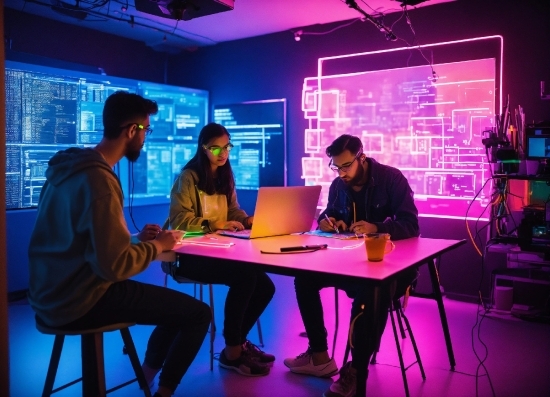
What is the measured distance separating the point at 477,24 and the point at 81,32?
13.3 ft

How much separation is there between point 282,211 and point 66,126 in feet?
9.73

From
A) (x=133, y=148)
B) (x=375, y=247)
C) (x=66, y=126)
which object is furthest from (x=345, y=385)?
(x=66, y=126)

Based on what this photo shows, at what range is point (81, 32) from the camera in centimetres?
558

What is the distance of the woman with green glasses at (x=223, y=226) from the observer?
2848mm

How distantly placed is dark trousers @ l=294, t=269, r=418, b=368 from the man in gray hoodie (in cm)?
65

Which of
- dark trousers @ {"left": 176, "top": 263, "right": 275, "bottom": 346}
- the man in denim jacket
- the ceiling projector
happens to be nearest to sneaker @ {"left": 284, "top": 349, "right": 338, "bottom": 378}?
the man in denim jacket

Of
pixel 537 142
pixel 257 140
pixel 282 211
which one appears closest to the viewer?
pixel 282 211

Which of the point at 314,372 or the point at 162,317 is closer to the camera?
the point at 162,317

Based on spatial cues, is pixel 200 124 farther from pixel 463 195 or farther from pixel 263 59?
pixel 463 195

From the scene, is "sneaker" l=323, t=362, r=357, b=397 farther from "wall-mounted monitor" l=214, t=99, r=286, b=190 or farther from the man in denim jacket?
"wall-mounted monitor" l=214, t=99, r=286, b=190

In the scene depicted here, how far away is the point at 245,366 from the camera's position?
9.52ft

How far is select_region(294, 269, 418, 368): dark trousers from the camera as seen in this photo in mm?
2068

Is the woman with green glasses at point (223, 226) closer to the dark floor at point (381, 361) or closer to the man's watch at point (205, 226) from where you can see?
the man's watch at point (205, 226)

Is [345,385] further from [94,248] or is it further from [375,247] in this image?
[94,248]
